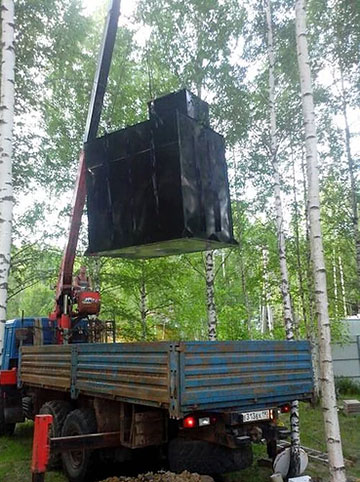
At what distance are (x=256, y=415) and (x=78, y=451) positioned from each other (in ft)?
7.36

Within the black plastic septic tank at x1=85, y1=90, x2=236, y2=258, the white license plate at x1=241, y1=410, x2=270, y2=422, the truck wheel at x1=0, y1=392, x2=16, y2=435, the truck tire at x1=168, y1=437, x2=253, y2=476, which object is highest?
the black plastic septic tank at x1=85, y1=90, x2=236, y2=258

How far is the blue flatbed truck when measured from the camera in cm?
355

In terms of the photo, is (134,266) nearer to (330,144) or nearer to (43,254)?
(43,254)

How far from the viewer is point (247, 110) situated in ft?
34.4

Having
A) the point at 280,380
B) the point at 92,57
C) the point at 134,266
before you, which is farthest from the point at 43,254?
the point at 280,380

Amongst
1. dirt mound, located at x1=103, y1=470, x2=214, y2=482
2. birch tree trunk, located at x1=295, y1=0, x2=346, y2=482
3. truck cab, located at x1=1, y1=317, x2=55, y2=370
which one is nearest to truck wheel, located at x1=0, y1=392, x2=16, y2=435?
truck cab, located at x1=1, y1=317, x2=55, y2=370

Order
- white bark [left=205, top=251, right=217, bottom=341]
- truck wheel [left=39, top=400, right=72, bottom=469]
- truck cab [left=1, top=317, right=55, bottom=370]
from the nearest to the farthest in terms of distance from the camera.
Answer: truck wheel [left=39, top=400, right=72, bottom=469] < truck cab [left=1, top=317, right=55, bottom=370] < white bark [left=205, top=251, right=217, bottom=341]

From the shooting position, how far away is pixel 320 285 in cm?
455

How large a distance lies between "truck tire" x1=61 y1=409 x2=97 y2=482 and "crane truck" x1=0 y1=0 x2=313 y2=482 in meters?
0.01

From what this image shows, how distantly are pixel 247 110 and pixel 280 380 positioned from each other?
7.87 metres

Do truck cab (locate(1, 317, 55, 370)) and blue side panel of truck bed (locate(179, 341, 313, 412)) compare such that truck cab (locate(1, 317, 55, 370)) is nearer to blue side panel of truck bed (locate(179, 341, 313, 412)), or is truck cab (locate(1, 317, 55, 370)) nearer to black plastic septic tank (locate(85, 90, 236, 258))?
black plastic septic tank (locate(85, 90, 236, 258))

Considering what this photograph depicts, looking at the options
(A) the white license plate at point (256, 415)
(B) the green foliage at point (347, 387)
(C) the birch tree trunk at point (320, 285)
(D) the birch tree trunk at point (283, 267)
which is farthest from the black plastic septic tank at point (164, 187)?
(B) the green foliage at point (347, 387)

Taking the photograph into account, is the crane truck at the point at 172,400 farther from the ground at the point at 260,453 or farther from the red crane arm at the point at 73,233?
the red crane arm at the point at 73,233

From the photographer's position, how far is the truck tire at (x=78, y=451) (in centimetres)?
461
